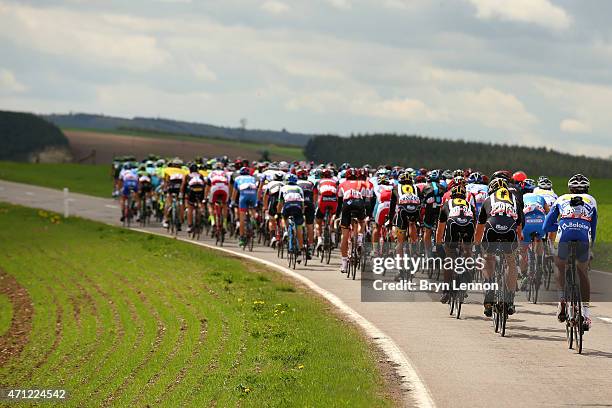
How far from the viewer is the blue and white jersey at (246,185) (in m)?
28.8

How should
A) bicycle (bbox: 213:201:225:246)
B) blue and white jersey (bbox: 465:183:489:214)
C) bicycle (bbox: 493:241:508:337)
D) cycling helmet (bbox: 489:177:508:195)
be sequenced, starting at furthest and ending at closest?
bicycle (bbox: 213:201:225:246) → blue and white jersey (bbox: 465:183:489:214) → cycling helmet (bbox: 489:177:508:195) → bicycle (bbox: 493:241:508:337)

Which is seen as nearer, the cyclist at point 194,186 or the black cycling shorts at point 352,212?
the black cycling shorts at point 352,212

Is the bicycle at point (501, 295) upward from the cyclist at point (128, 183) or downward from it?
upward

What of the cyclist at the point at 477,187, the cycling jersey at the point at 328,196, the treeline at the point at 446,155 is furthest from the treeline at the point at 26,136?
the cyclist at the point at 477,187

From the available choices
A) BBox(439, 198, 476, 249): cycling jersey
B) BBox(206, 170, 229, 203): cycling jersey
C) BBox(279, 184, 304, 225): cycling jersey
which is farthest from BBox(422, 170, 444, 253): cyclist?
BBox(206, 170, 229, 203): cycling jersey

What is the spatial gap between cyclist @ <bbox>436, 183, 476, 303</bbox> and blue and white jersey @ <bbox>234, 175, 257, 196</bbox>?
1209 cm

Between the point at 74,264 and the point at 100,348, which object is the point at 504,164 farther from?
the point at 100,348

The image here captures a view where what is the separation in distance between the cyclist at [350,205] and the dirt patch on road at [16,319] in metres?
5.96

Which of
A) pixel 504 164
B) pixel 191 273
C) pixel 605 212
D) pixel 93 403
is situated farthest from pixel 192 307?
pixel 504 164

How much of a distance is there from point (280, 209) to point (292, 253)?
951 millimetres

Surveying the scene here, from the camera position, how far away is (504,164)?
84250mm

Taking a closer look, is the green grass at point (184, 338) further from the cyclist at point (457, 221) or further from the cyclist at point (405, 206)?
the cyclist at point (405, 206)

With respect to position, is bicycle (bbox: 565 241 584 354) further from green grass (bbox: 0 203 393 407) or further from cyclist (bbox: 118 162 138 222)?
cyclist (bbox: 118 162 138 222)

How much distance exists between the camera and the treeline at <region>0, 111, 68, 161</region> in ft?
413
